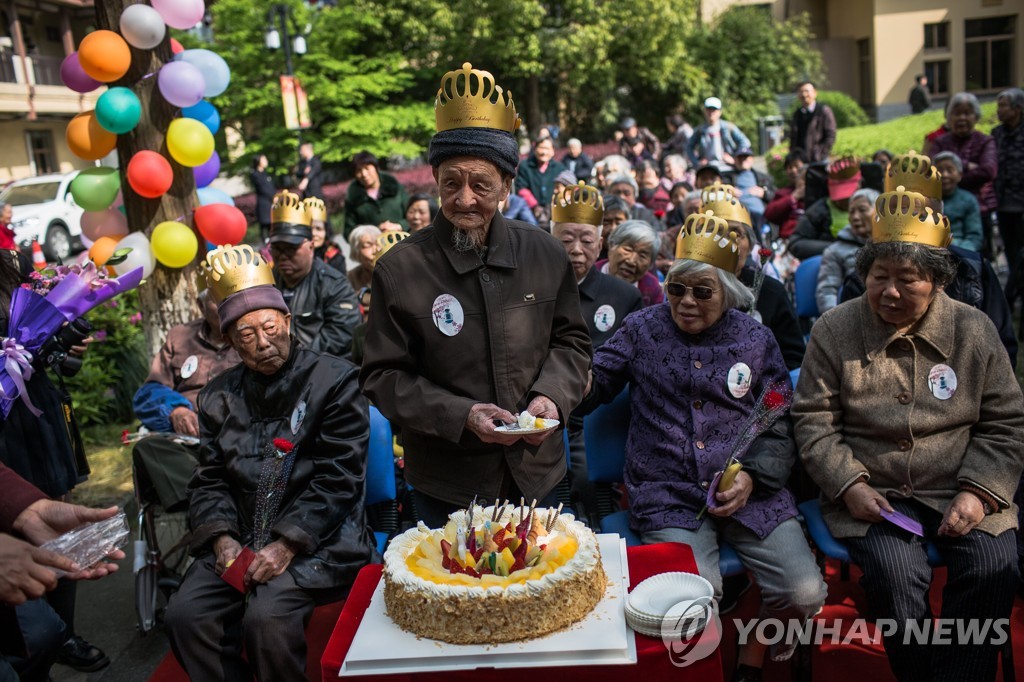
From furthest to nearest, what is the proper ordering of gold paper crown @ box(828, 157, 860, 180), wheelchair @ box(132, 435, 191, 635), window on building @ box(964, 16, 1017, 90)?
window on building @ box(964, 16, 1017, 90) < gold paper crown @ box(828, 157, 860, 180) < wheelchair @ box(132, 435, 191, 635)

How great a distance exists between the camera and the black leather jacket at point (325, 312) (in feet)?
17.3

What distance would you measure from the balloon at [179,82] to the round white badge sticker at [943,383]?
5100mm

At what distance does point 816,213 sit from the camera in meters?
7.36

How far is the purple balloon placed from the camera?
685 cm

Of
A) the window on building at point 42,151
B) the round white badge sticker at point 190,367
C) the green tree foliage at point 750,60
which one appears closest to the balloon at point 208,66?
the round white badge sticker at point 190,367

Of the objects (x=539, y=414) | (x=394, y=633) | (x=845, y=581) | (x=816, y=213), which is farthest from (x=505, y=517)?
(x=816, y=213)

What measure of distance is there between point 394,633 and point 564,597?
0.49 m

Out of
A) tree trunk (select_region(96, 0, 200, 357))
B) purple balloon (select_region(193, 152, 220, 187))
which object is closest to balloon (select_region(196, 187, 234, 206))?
purple balloon (select_region(193, 152, 220, 187))

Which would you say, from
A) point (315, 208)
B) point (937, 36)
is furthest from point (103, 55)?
point (937, 36)

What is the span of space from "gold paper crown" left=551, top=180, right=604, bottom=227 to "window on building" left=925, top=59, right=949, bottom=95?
92.5 ft

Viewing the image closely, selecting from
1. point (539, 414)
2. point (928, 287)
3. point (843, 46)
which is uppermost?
point (843, 46)

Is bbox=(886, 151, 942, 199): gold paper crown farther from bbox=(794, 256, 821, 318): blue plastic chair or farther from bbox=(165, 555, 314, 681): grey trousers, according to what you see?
bbox=(165, 555, 314, 681): grey trousers

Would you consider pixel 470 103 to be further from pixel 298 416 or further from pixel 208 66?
pixel 208 66

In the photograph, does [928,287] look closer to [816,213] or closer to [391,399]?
[391,399]
